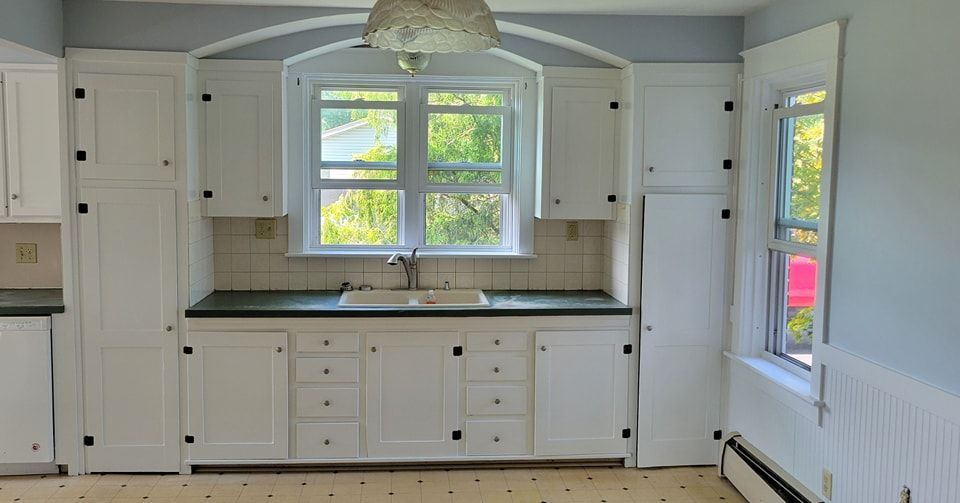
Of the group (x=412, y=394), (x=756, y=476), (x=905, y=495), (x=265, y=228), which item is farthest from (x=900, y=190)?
(x=265, y=228)

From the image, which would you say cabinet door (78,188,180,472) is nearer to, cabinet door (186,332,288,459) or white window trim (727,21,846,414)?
cabinet door (186,332,288,459)

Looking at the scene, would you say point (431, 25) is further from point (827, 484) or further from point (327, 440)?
point (327, 440)

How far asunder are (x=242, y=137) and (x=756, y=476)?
3.08 m

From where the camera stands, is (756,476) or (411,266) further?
(411,266)

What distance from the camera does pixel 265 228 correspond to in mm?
4512

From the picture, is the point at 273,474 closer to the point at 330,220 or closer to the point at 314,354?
the point at 314,354

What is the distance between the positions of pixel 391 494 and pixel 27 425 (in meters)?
1.87

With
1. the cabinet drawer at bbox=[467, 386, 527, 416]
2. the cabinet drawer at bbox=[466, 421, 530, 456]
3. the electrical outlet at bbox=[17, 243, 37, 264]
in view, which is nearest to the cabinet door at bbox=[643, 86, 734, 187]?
the cabinet drawer at bbox=[467, 386, 527, 416]

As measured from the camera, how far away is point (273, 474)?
4.07 m

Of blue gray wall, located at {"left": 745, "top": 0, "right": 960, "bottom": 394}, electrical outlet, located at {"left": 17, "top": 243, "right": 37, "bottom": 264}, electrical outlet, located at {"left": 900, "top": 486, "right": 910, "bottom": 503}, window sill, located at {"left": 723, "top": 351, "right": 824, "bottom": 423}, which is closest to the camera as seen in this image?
blue gray wall, located at {"left": 745, "top": 0, "right": 960, "bottom": 394}

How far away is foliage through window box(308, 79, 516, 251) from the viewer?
4562mm

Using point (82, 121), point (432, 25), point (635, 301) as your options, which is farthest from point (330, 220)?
point (432, 25)

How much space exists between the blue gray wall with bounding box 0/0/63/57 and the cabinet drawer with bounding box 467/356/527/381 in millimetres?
2531

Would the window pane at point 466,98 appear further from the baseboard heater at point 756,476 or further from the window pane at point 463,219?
the baseboard heater at point 756,476
